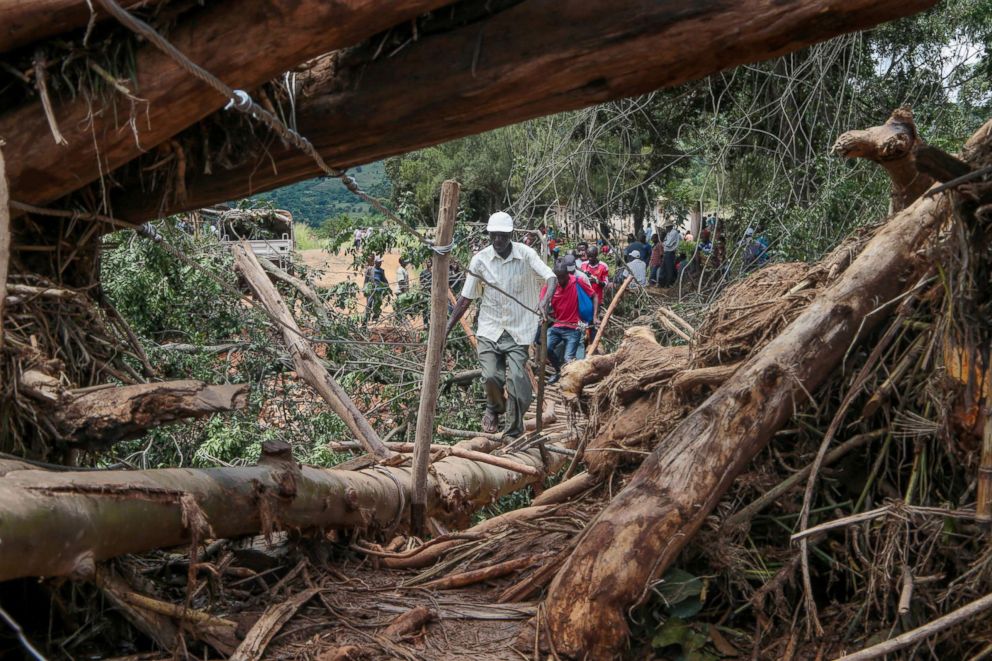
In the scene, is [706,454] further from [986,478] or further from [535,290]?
[535,290]

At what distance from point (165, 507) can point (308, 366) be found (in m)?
3.93

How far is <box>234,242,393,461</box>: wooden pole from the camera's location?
7.17m

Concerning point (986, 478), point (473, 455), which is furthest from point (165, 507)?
point (473, 455)

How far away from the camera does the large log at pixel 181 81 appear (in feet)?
10.8

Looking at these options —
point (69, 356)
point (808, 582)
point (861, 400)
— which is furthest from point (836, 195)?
point (69, 356)

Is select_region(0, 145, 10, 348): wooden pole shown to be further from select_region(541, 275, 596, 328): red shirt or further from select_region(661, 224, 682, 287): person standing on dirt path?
select_region(661, 224, 682, 287): person standing on dirt path

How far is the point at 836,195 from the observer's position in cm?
1123

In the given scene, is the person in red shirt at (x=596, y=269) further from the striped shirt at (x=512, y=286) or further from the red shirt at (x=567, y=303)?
the striped shirt at (x=512, y=286)

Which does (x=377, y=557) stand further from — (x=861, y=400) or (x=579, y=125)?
(x=579, y=125)

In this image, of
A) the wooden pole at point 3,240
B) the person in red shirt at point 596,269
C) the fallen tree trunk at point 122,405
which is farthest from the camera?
the person in red shirt at point 596,269

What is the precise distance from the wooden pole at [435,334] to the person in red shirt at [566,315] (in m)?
5.35

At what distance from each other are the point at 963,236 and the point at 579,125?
36.6 feet

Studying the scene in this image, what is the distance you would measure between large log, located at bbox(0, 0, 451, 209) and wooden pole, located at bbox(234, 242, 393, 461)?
3.06 metres

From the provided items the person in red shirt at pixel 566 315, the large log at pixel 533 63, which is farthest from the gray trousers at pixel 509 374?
the large log at pixel 533 63
